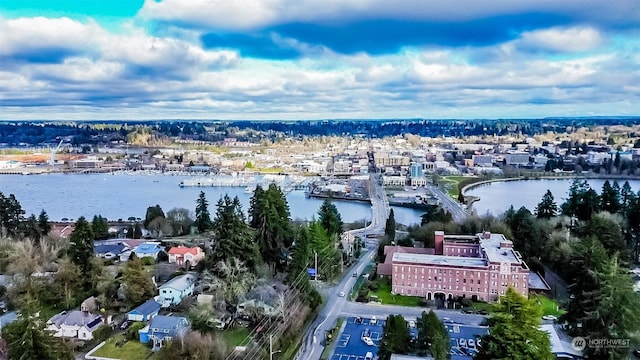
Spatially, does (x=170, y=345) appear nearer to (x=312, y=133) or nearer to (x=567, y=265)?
(x=567, y=265)

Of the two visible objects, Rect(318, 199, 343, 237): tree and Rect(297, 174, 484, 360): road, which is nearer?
Rect(297, 174, 484, 360): road

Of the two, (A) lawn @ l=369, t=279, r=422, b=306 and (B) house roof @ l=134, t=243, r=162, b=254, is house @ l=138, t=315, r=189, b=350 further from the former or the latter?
(B) house roof @ l=134, t=243, r=162, b=254

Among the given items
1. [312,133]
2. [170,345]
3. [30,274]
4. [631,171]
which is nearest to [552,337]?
[170,345]

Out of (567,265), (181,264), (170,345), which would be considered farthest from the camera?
(181,264)

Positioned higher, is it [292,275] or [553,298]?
[292,275]

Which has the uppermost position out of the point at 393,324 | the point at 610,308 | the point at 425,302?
the point at 610,308

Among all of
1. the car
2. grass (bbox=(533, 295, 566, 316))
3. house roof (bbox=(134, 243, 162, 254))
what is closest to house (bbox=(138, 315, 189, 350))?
the car

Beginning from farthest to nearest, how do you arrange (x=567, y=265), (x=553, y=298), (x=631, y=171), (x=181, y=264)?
(x=631, y=171)
(x=181, y=264)
(x=567, y=265)
(x=553, y=298)
